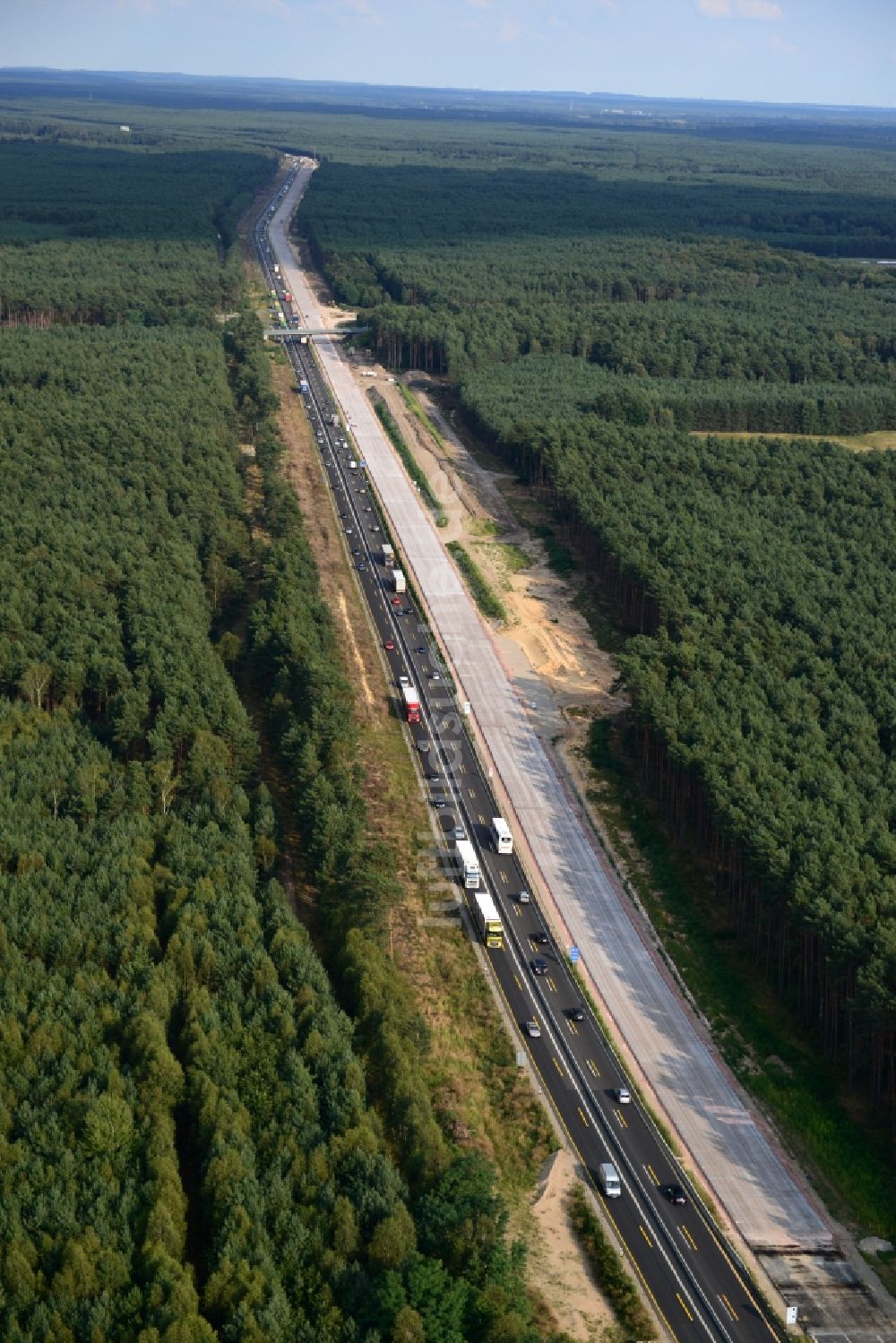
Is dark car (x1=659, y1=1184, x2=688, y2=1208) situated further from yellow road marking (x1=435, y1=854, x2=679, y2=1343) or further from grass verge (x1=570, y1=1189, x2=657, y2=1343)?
grass verge (x1=570, y1=1189, x2=657, y2=1343)

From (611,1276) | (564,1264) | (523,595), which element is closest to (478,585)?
(523,595)

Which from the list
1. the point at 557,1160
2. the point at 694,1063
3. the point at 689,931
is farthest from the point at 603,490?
the point at 557,1160

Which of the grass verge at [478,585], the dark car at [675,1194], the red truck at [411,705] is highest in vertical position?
the grass verge at [478,585]

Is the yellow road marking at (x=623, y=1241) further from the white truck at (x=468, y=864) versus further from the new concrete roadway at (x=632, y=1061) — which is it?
the white truck at (x=468, y=864)

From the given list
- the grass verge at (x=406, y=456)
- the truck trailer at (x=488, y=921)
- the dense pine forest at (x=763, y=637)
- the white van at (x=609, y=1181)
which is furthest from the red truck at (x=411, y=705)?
the white van at (x=609, y=1181)

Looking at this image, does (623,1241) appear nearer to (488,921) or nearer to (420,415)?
(488,921)
